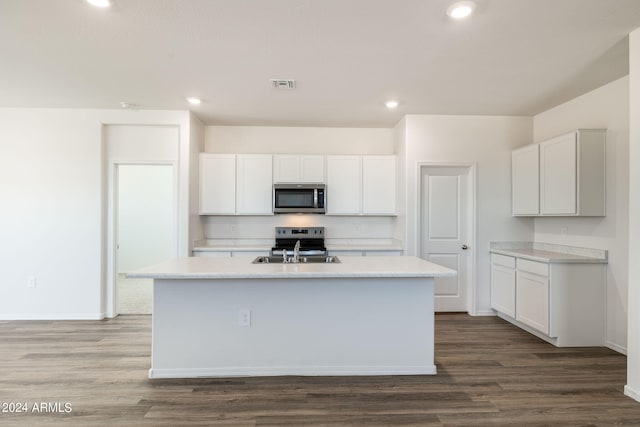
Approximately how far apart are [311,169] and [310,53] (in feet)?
6.96

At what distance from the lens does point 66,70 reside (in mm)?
3086

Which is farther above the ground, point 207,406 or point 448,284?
point 448,284

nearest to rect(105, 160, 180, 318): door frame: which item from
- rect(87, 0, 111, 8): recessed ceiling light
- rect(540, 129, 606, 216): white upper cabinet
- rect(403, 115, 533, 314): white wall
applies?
rect(87, 0, 111, 8): recessed ceiling light

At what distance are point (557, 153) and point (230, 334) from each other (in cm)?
375

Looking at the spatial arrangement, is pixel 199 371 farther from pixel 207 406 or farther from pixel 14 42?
pixel 14 42

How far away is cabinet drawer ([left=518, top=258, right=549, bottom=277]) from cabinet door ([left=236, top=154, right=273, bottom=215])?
314 centimetres

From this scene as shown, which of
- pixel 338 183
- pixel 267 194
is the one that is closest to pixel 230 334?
pixel 267 194

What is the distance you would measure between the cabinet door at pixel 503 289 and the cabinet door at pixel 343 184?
199 cm

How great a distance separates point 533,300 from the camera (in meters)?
3.62

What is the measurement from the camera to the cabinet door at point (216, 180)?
4.67 m

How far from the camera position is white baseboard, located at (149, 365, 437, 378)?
2.71 metres

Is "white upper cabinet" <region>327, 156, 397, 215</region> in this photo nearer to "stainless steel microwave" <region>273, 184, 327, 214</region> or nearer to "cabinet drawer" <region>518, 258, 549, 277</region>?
"stainless steel microwave" <region>273, 184, 327, 214</region>

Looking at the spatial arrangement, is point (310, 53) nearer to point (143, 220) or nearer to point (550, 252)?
point (550, 252)

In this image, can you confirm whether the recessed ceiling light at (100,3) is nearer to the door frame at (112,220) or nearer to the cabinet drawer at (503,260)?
the door frame at (112,220)
